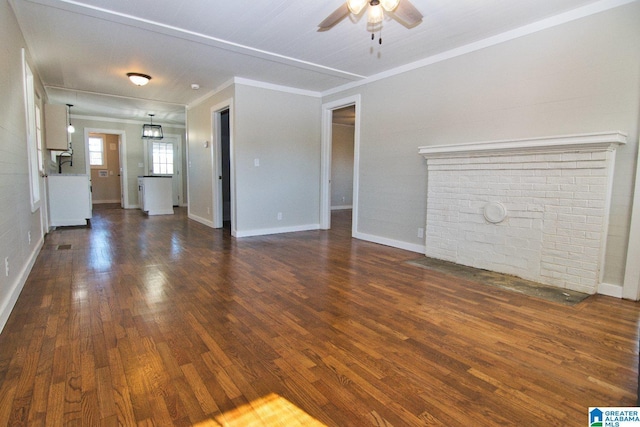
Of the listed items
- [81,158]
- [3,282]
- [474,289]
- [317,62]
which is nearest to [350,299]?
[474,289]

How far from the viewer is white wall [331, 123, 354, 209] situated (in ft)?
31.7

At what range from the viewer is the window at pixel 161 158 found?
9.85 metres

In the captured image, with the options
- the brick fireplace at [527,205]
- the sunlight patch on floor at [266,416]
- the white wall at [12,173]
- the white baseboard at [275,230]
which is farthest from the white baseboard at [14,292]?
the brick fireplace at [527,205]

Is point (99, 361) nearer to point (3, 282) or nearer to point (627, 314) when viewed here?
point (3, 282)

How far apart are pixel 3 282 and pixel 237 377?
1.93m

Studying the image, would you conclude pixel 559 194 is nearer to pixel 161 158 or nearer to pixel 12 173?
pixel 12 173

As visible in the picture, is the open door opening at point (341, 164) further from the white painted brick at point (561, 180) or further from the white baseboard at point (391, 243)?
the white painted brick at point (561, 180)

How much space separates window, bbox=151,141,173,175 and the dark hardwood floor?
22.7 ft

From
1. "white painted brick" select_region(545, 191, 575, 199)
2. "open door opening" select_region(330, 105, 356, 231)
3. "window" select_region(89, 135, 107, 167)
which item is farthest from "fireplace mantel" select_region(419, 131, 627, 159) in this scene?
"window" select_region(89, 135, 107, 167)

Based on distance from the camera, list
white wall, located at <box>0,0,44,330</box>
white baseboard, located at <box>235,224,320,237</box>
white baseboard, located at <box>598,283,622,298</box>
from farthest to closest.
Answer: white baseboard, located at <box>235,224,320,237</box>, white baseboard, located at <box>598,283,622,298</box>, white wall, located at <box>0,0,44,330</box>

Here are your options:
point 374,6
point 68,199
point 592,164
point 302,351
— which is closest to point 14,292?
point 302,351

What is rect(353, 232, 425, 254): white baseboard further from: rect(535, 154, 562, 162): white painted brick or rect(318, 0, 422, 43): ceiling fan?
rect(318, 0, 422, 43): ceiling fan

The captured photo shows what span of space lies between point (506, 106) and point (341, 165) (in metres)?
6.49

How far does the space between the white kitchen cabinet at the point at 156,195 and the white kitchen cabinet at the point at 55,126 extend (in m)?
2.25
